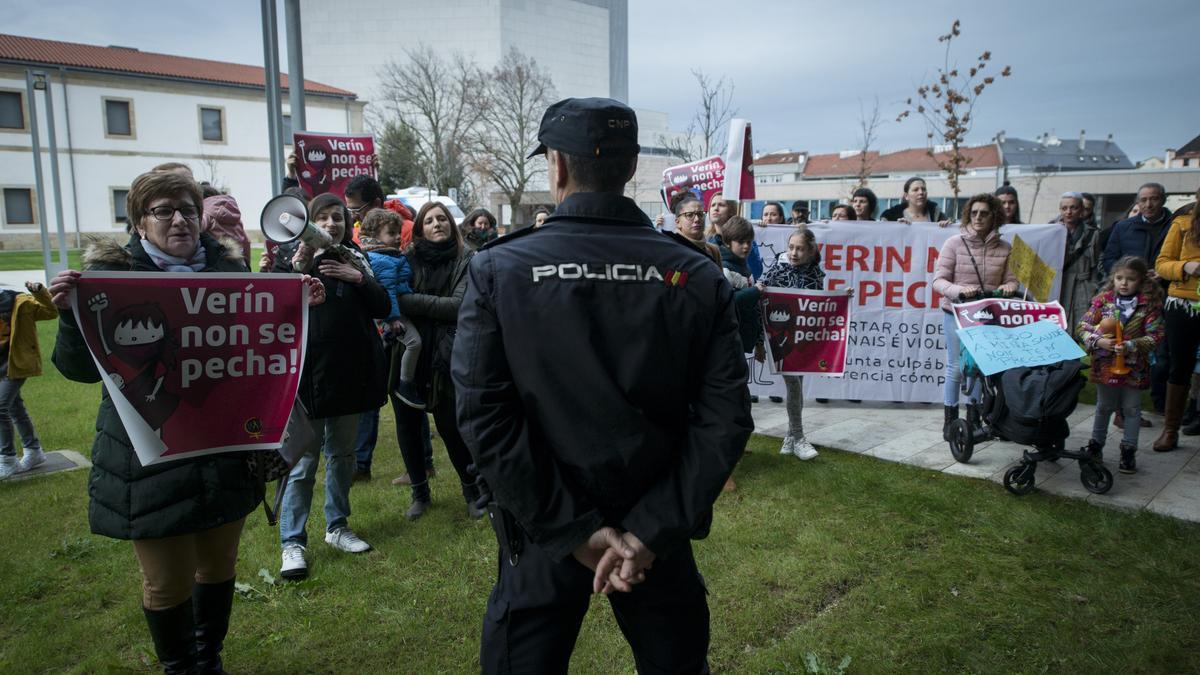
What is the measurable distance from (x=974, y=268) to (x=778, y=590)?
3653 mm

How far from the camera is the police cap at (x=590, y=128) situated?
1887 mm

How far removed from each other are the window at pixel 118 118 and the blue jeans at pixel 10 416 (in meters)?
49.8

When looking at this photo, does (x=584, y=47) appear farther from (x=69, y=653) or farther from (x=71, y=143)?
(x=69, y=653)

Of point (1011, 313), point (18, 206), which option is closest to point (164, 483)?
point (1011, 313)

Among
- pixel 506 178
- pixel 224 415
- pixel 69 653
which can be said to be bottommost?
pixel 69 653

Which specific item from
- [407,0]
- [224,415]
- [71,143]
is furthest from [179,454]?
[407,0]

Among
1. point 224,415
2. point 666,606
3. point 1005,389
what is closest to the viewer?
point 666,606

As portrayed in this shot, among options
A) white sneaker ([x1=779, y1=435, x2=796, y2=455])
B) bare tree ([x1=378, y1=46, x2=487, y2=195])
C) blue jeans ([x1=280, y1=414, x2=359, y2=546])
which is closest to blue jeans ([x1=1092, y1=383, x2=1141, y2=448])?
white sneaker ([x1=779, y1=435, x2=796, y2=455])

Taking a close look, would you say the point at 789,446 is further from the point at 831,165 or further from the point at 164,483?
the point at 831,165

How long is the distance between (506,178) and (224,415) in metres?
47.3

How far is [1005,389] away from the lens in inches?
202

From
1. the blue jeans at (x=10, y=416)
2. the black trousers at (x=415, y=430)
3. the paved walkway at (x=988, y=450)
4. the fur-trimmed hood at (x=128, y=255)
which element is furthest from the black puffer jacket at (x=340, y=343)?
the paved walkway at (x=988, y=450)

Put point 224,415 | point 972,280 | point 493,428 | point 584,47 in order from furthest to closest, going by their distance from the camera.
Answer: point 584,47 → point 972,280 → point 224,415 → point 493,428

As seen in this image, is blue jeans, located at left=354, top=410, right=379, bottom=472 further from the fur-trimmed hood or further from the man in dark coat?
the man in dark coat
